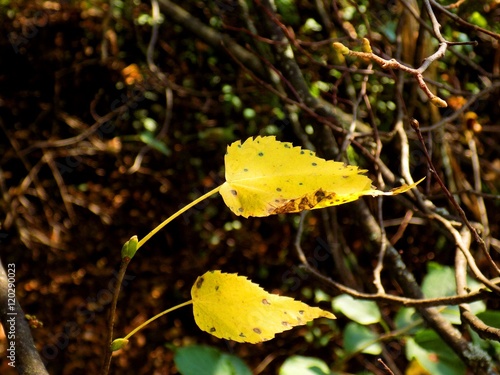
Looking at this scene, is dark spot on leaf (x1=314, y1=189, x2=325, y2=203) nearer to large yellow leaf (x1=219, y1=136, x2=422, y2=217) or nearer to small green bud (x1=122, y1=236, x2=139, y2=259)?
large yellow leaf (x1=219, y1=136, x2=422, y2=217)

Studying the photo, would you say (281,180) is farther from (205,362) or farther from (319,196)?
(205,362)

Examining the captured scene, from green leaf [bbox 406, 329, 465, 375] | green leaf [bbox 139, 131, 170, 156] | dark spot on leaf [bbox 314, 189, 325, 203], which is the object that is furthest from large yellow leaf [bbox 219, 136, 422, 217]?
green leaf [bbox 139, 131, 170, 156]

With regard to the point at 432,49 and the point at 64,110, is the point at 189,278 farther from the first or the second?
the point at 432,49

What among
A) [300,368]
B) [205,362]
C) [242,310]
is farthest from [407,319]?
[242,310]

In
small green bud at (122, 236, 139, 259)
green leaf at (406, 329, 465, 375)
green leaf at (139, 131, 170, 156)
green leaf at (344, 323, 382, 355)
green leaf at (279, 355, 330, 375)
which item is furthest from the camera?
green leaf at (139, 131, 170, 156)

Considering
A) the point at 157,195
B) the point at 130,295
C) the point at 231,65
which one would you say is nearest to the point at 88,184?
the point at 157,195

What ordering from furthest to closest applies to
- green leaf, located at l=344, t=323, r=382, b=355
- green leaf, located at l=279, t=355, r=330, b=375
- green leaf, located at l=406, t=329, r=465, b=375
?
green leaf, located at l=344, t=323, r=382, b=355
green leaf, located at l=279, t=355, r=330, b=375
green leaf, located at l=406, t=329, r=465, b=375

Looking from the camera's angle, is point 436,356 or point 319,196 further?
point 436,356
